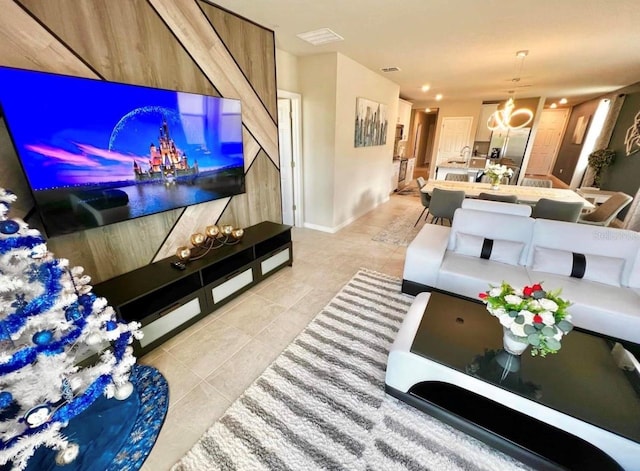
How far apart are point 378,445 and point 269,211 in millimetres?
2764

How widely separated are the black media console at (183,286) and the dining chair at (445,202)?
2606 millimetres

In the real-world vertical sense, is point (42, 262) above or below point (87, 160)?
below

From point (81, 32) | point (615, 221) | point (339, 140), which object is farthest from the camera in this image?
point (615, 221)

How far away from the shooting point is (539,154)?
1011 cm

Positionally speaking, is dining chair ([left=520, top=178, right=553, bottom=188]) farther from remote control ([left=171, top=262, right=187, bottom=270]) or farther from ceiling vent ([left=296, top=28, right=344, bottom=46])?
remote control ([left=171, top=262, right=187, bottom=270])

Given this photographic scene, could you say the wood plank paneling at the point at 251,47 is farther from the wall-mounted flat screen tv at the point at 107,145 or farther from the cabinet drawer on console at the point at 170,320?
the cabinet drawer on console at the point at 170,320

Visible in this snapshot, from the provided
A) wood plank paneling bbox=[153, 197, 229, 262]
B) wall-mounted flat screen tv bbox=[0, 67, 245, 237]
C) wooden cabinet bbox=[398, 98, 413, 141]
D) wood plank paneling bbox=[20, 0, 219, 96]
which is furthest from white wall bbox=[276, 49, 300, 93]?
wooden cabinet bbox=[398, 98, 413, 141]

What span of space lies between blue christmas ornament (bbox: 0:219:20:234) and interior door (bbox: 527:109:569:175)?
1261cm

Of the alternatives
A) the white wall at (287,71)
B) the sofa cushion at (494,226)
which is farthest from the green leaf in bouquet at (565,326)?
the white wall at (287,71)

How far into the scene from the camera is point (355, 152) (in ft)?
15.4

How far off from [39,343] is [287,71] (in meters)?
3.88

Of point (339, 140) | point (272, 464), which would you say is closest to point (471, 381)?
point (272, 464)

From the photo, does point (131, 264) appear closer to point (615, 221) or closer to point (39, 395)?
point (39, 395)

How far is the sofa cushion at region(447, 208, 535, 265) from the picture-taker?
8.09 feet
